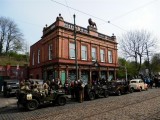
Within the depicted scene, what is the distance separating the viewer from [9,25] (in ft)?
191

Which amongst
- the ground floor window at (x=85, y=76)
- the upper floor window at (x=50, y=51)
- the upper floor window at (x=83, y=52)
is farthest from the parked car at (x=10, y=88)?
the upper floor window at (x=83, y=52)

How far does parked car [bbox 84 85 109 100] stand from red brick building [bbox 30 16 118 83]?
24.7ft

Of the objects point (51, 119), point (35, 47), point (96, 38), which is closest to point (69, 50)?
point (96, 38)

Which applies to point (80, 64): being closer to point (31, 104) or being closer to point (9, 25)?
point (31, 104)

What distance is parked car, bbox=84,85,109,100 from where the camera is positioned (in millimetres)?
18516

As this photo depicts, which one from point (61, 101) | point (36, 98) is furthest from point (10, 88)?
point (36, 98)

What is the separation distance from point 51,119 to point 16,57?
54.4 meters

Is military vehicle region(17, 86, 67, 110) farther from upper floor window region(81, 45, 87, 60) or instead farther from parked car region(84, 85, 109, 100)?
upper floor window region(81, 45, 87, 60)

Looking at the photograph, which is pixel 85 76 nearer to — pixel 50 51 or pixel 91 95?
pixel 50 51

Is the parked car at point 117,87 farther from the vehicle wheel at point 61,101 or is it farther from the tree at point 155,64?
the tree at point 155,64

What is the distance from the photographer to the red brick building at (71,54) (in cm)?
2688

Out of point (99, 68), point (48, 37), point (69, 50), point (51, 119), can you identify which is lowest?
point (51, 119)

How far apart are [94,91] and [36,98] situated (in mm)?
6507

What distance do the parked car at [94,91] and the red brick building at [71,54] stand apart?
7.53 m
